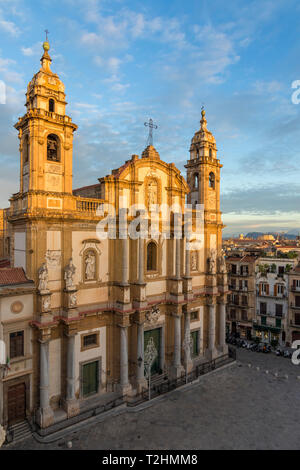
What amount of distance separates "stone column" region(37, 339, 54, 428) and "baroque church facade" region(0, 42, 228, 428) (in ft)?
0.21

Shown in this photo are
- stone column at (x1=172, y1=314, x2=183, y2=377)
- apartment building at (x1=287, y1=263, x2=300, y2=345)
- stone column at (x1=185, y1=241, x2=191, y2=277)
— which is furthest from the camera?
apartment building at (x1=287, y1=263, x2=300, y2=345)

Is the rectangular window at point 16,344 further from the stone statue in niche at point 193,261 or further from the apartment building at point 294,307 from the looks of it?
the apartment building at point 294,307

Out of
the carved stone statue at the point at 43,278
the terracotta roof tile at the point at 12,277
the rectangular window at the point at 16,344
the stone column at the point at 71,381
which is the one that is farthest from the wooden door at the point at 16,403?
the terracotta roof tile at the point at 12,277

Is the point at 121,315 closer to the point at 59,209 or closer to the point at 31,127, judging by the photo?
the point at 59,209

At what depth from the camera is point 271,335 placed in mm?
39875

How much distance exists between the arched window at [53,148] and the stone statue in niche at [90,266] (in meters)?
7.33

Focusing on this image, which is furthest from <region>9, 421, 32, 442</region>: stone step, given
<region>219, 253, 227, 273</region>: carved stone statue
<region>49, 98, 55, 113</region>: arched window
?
<region>219, 253, 227, 273</region>: carved stone statue

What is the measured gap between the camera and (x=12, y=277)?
20484 mm

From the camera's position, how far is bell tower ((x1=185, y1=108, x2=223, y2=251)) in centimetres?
3362

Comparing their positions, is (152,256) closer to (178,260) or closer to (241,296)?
(178,260)

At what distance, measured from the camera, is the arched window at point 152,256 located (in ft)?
92.2

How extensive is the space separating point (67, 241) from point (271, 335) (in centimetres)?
3028

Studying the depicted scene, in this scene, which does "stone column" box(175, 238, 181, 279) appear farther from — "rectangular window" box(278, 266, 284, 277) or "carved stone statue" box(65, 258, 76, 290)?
"rectangular window" box(278, 266, 284, 277)

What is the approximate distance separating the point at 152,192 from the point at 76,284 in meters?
10.6
